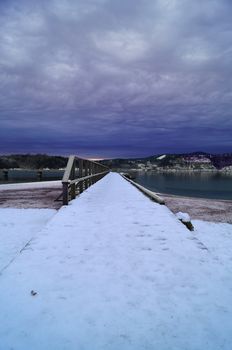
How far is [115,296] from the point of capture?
2.68 metres

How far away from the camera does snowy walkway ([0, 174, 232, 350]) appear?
2.11m

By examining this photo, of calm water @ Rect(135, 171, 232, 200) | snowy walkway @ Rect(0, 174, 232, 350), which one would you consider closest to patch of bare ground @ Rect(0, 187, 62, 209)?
snowy walkway @ Rect(0, 174, 232, 350)

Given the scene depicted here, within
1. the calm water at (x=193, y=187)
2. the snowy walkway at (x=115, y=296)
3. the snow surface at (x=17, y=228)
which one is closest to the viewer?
the snowy walkway at (x=115, y=296)

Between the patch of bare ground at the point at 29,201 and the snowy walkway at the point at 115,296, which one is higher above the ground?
the snowy walkway at the point at 115,296

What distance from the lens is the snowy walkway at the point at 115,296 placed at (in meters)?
2.11

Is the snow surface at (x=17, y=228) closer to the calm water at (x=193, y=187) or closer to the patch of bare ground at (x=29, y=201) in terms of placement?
the patch of bare ground at (x=29, y=201)

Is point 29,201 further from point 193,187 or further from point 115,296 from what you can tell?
point 193,187

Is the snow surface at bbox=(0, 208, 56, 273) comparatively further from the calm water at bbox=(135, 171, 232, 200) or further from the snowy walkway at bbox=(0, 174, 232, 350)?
the calm water at bbox=(135, 171, 232, 200)

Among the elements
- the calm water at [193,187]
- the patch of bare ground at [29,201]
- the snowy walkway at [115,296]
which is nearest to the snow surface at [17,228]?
the snowy walkway at [115,296]

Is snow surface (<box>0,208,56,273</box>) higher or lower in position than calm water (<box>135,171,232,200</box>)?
higher

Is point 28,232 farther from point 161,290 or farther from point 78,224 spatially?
point 161,290

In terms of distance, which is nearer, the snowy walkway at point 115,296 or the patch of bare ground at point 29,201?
the snowy walkway at point 115,296

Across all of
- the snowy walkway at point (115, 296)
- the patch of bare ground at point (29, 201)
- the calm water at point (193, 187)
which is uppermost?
the snowy walkway at point (115, 296)

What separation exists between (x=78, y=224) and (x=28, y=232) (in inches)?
57.2
